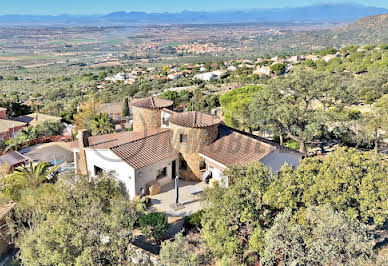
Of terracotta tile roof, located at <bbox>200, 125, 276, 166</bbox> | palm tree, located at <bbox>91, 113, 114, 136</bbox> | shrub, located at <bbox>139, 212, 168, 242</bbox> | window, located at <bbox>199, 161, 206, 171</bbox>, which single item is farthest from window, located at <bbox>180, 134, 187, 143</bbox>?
palm tree, located at <bbox>91, 113, 114, 136</bbox>

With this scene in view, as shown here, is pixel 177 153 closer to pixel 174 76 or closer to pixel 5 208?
pixel 5 208

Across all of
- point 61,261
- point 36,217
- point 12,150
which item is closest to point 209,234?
point 61,261

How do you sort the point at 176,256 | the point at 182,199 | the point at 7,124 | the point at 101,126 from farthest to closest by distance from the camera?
the point at 7,124, the point at 101,126, the point at 182,199, the point at 176,256

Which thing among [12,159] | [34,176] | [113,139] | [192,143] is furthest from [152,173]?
[12,159]

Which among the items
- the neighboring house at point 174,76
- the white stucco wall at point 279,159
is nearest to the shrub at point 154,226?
the white stucco wall at point 279,159

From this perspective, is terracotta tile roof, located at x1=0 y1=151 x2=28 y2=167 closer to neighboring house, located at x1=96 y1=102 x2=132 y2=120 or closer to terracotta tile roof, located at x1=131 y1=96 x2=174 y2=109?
terracotta tile roof, located at x1=131 y1=96 x2=174 y2=109
